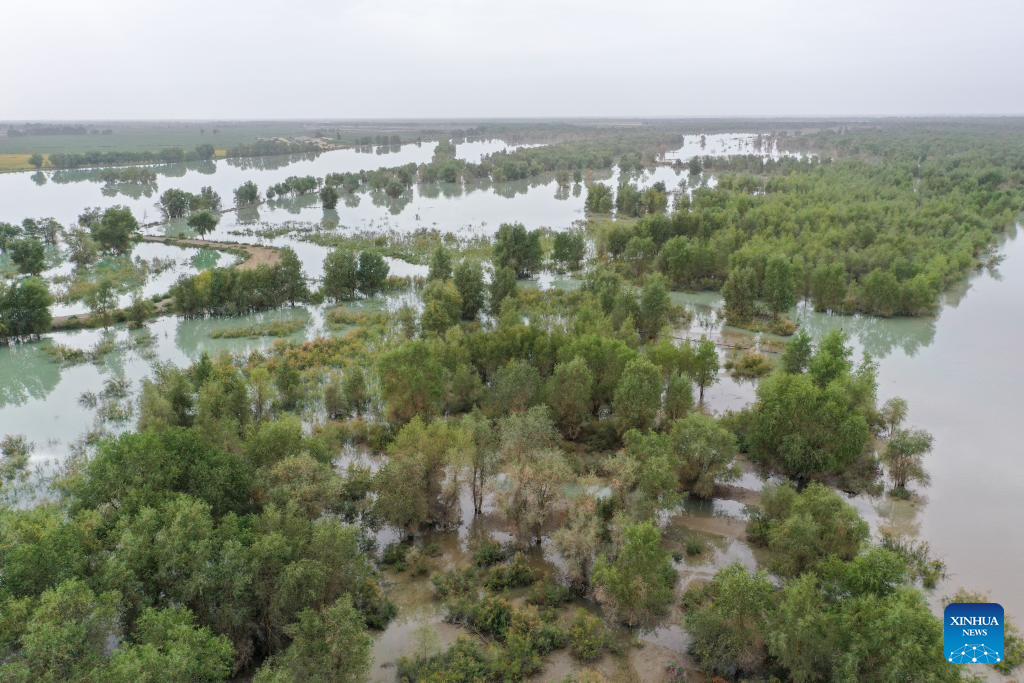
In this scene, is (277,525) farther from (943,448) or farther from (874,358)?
(874,358)

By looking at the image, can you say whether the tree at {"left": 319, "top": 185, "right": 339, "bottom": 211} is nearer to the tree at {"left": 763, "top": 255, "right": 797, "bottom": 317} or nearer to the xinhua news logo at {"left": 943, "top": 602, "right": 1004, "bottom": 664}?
the tree at {"left": 763, "top": 255, "right": 797, "bottom": 317}

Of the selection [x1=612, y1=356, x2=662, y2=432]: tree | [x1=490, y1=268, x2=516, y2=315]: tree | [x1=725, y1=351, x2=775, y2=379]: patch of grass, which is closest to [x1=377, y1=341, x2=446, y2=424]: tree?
[x1=612, y1=356, x2=662, y2=432]: tree

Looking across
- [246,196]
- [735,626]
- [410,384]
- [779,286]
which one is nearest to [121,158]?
[246,196]

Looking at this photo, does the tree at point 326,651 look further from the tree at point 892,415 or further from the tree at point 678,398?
the tree at point 892,415

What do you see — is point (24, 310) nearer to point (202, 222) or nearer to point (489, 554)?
point (202, 222)

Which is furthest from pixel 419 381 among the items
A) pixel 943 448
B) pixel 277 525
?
pixel 943 448

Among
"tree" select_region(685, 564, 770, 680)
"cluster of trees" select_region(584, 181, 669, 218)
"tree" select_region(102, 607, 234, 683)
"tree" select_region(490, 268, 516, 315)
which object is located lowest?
"tree" select_region(685, 564, 770, 680)
